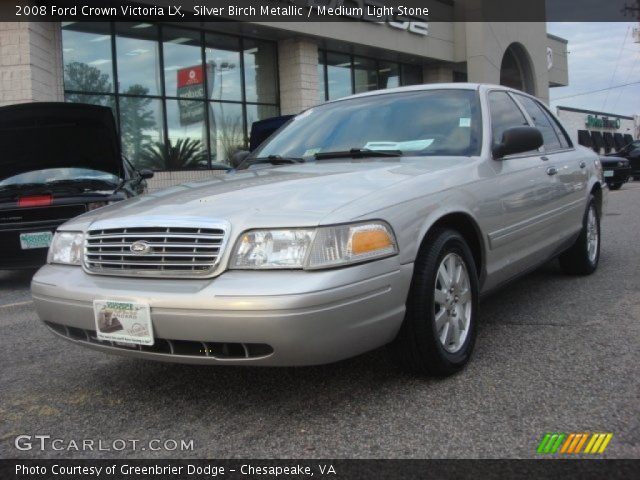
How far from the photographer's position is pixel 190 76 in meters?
14.9

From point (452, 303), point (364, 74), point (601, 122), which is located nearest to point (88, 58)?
point (364, 74)

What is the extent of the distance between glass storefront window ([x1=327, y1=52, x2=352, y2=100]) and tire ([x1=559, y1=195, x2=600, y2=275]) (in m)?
13.4

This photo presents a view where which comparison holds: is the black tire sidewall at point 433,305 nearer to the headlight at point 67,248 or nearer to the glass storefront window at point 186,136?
the headlight at point 67,248

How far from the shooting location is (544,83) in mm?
27312

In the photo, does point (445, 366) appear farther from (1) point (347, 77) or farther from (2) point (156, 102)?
(1) point (347, 77)

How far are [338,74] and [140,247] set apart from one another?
16787 mm

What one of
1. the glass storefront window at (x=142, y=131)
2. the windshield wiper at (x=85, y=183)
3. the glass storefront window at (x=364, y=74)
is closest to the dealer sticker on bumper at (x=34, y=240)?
the windshield wiper at (x=85, y=183)

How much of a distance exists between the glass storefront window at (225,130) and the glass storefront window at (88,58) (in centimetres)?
277

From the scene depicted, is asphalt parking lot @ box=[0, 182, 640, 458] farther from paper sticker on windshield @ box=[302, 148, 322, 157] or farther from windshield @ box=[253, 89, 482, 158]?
paper sticker on windshield @ box=[302, 148, 322, 157]

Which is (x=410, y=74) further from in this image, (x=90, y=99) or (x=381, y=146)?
(x=381, y=146)

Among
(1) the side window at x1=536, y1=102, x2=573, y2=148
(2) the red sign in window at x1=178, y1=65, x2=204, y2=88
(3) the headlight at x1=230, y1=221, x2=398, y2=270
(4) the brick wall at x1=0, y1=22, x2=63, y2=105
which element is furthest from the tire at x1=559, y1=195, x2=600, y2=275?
(2) the red sign in window at x1=178, y1=65, x2=204, y2=88

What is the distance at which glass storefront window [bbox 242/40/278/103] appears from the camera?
1633cm

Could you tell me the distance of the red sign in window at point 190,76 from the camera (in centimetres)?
1474

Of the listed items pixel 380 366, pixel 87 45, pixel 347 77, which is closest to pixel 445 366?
pixel 380 366
